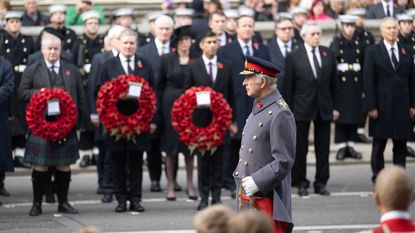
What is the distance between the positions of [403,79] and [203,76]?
3.11 metres

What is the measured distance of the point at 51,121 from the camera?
1538 centimetres

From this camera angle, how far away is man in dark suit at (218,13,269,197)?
1778 cm

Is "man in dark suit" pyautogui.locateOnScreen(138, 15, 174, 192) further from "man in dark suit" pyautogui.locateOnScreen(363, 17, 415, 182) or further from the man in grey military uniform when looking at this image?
the man in grey military uniform

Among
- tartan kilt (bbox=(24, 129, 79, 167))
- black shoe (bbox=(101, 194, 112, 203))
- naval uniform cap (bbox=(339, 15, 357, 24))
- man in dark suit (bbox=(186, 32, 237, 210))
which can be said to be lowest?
black shoe (bbox=(101, 194, 112, 203))

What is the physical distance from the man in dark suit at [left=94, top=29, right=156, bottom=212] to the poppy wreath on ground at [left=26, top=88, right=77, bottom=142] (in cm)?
68

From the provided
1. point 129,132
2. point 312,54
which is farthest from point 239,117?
point 129,132

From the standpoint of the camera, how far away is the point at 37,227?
1445 centimetres

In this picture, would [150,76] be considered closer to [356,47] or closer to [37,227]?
[37,227]

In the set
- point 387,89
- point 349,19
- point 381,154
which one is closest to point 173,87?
point 387,89

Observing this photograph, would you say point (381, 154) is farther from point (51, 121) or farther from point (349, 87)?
point (51, 121)

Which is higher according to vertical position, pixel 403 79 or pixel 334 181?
pixel 403 79

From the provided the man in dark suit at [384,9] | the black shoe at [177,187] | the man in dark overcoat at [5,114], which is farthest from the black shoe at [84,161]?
the man in dark suit at [384,9]

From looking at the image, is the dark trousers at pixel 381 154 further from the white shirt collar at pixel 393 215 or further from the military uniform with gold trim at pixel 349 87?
the white shirt collar at pixel 393 215

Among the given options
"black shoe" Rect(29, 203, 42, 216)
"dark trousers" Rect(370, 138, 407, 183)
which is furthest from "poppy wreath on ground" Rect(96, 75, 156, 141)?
"dark trousers" Rect(370, 138, 407, 183)
